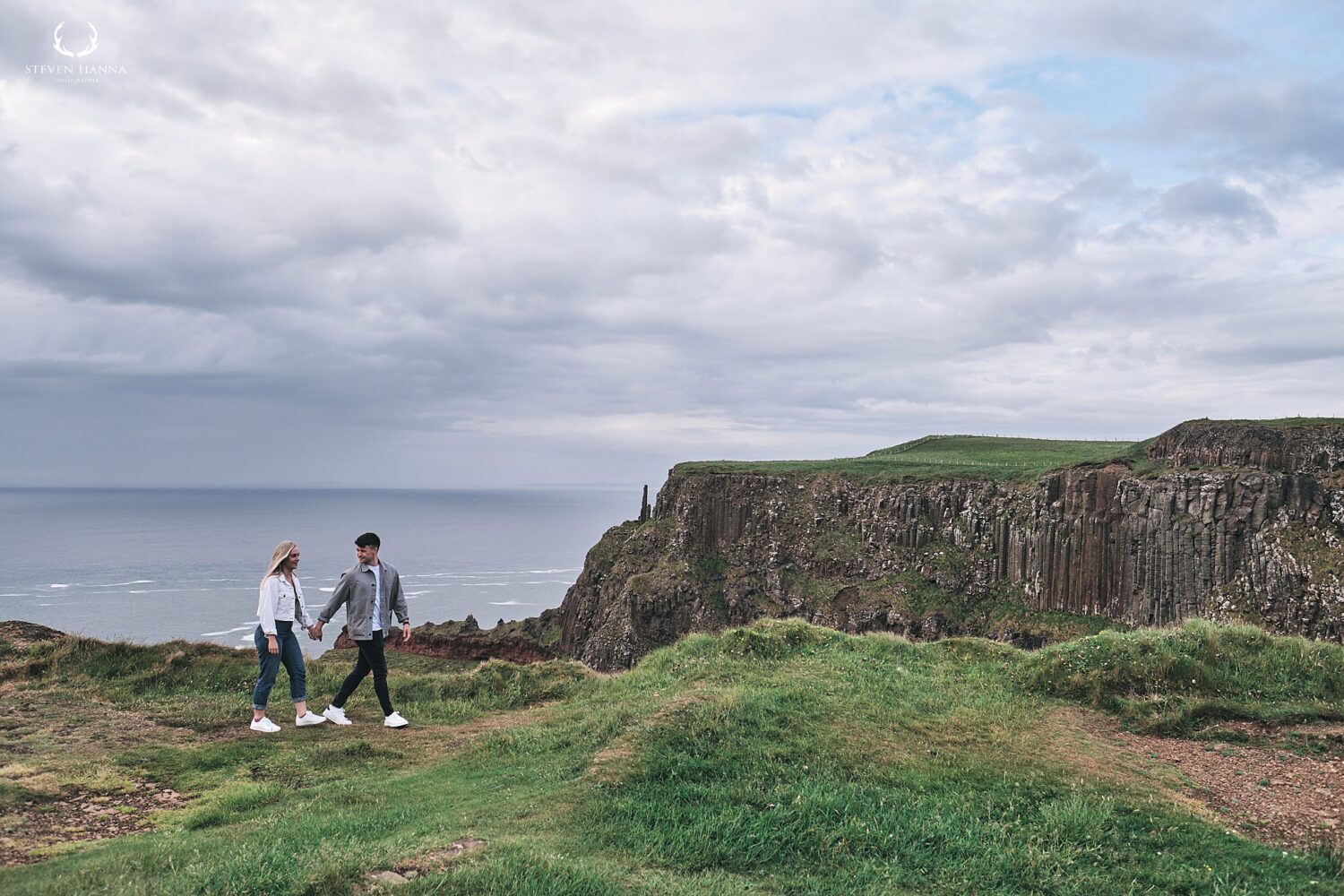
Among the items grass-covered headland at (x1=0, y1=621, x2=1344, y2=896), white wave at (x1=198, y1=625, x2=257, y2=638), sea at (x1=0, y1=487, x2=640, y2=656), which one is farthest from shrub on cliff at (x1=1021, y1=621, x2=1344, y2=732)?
white wave at (x1=198, y1=625, x2=257, y2=638)

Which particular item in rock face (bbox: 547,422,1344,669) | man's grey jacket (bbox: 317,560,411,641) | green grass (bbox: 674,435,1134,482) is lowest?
rock face (bbox: 547,422,1344,669)

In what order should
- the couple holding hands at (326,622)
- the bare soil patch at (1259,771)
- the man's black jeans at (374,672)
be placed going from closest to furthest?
the bare soil patch at (1259,771) → the couple holding hands at (326,622) → the man's black jeans at (374,672)

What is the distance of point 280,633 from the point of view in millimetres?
11867

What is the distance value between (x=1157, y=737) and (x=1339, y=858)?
4.30 m

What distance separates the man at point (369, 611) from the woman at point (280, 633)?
0.43 meters

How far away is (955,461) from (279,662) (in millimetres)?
82285

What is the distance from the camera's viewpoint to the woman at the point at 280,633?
1157 cm

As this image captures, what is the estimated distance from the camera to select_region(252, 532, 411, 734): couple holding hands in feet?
38.1

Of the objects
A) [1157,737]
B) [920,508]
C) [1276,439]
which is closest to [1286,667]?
[1157,737]

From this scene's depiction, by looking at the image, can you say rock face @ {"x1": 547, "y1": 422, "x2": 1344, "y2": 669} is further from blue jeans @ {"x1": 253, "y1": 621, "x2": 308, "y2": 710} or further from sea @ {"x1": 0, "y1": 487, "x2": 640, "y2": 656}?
blue jeans @ {"x1": 253, "y1": 621, "x2": 308, "y2": 710}

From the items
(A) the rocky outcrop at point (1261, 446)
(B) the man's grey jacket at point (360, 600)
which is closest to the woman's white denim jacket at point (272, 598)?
(B) the man's grey jacket at point (360, 600)

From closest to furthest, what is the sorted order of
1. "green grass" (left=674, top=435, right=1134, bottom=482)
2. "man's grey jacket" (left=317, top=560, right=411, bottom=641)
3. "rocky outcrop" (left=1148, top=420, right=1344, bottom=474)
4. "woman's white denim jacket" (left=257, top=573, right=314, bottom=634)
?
"woman's white denim jacket" (left=257, top=573, right=314, bottom=634) → "man's grey jacket" (left=317, top=560, right=411, bottom=641) → "rocky outcrop" (left=1148, top=420, right=1344, bottom=474) → "green grass" (left=674, top=435, right=1134, bottom=482)

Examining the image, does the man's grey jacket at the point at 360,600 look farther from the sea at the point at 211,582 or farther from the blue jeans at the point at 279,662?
the sea at the point at 211,582

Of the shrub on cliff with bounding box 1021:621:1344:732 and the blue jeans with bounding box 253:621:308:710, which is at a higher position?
the blue jeans with bounding box 253:621:308:710
